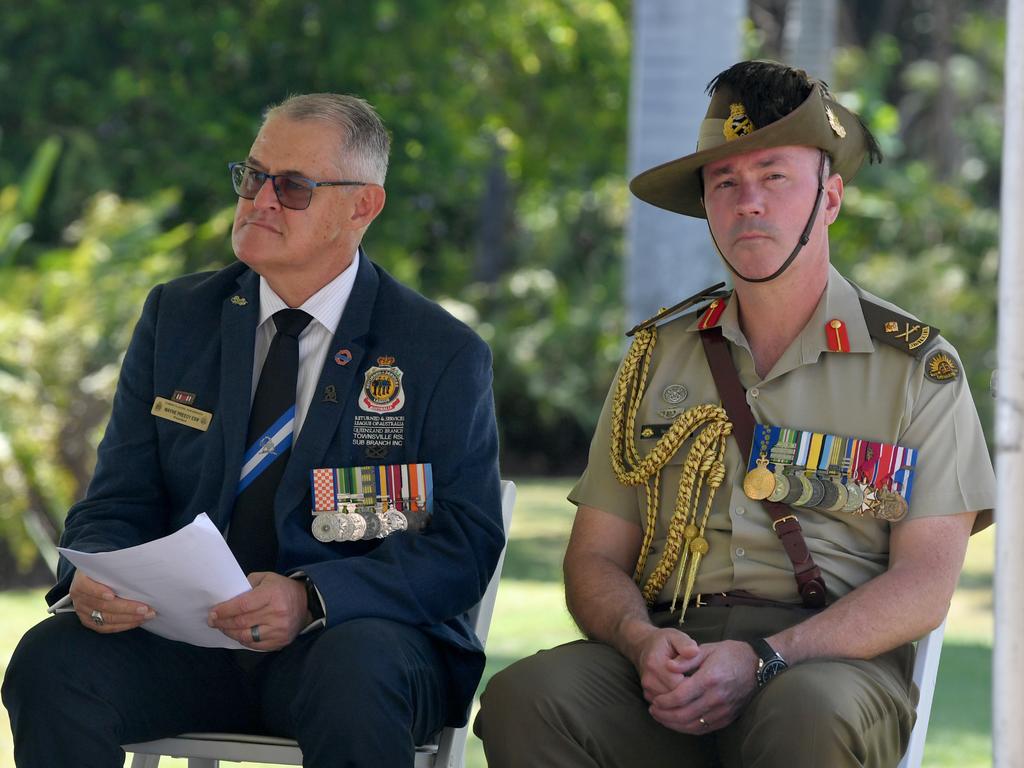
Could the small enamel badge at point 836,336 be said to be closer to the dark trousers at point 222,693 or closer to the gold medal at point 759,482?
the gold medal at point 759,482

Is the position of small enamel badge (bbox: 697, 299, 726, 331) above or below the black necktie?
above

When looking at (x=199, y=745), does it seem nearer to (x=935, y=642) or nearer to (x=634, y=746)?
(x=634, y=746)

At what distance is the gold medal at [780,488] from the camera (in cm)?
303

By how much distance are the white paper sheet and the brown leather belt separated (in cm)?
90

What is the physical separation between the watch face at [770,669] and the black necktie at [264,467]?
1.01 meters

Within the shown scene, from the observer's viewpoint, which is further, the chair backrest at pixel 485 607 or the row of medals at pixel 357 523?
the chair backrest at pixel 485 607

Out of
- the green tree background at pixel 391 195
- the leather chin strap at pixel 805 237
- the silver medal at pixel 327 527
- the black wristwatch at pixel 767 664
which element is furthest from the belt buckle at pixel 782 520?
the green tree background at pixel 391 195

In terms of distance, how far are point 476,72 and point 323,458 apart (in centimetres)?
1067

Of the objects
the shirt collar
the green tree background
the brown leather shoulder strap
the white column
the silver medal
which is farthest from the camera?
the green tree background

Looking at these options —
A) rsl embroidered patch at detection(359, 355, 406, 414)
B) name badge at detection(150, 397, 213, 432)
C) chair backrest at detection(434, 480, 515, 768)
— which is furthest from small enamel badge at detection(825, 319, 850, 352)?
name badge at detection(150, 397, 213, 432)

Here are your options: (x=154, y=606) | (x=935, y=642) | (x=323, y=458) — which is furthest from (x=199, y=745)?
(x=935, y=642)

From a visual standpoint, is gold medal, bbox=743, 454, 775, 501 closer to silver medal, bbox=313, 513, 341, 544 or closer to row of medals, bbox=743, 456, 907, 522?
row of medals, bbox=743, 456, 907, 522

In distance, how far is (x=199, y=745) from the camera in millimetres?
2992

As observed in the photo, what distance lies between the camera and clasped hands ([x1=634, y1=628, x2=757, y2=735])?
9.26 ft
